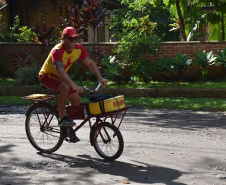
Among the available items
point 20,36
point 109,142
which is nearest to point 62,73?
point 109,142

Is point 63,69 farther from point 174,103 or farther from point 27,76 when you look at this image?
point 27,76

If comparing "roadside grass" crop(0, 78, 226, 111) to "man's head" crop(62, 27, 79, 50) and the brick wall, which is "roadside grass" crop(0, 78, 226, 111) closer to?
the brick wall

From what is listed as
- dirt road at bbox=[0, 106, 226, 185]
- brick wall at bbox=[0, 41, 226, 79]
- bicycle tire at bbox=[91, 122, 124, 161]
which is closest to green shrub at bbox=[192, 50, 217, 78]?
brick wall at bbox=[0, 41, 226, 79]

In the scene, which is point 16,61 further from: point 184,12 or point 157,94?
point 184,12

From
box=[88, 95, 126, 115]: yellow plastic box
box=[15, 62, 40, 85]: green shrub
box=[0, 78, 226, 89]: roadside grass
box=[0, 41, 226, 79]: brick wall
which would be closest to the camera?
box=[88, 95, 126, 115]: yellow plastic box

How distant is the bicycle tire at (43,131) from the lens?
6453 mm

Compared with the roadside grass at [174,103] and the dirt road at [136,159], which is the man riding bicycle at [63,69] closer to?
the dirt road at [136,159]

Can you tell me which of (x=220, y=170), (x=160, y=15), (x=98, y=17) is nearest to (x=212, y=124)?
(x=220, y=170)

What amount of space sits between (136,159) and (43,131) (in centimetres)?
150

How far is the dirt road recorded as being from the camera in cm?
519

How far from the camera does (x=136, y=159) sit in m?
6.05

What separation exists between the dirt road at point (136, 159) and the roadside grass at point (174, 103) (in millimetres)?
1927

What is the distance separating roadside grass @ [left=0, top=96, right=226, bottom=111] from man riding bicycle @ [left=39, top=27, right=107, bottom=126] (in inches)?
198

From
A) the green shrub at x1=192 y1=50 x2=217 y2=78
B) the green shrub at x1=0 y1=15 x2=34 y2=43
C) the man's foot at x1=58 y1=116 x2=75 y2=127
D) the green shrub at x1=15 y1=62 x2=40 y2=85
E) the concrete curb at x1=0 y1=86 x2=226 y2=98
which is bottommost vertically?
the concrete curb at x1=0 y1=86 x2=226 y2=98
